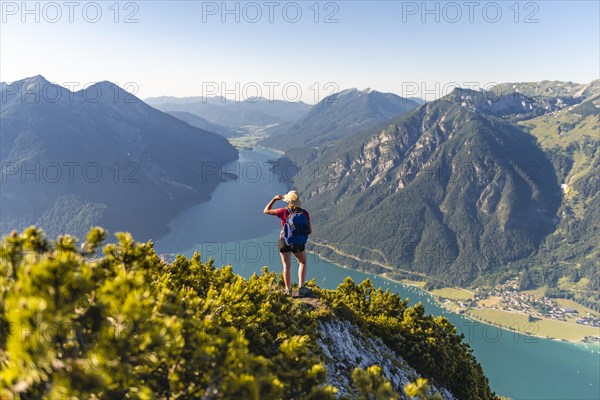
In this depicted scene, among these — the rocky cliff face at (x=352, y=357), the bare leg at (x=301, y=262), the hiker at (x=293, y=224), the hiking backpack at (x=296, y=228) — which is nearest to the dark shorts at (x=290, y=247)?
the hiker at (x=293, y=224)

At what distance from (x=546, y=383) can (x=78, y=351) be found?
795ft

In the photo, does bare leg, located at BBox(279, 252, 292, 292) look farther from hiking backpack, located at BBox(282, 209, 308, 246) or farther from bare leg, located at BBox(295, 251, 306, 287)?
hiking backpack, located at BBox(282, 209, 308, 246)

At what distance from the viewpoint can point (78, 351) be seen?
6742 millimetres

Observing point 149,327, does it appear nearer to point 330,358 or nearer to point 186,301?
point 186,301

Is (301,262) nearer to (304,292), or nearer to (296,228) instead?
(296,228)

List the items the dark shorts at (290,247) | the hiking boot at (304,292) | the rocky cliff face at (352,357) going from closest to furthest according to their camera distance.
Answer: the dark shorts at (290,247) → the rocky cliff face at (352,357) → the hiking boot at (304,292)

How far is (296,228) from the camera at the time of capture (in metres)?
17.3

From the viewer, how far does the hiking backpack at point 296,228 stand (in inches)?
681

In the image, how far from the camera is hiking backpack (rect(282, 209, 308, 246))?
17.3m

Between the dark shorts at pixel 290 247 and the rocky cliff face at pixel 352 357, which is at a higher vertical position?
the dark shorts at pixel 290 247

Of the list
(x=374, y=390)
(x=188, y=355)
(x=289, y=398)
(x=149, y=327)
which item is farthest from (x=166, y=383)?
(x=374, y=390)

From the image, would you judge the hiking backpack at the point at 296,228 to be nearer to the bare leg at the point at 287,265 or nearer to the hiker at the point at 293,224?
the hiker at the point at 293,224

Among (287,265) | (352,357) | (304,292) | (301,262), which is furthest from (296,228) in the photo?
(352,357)

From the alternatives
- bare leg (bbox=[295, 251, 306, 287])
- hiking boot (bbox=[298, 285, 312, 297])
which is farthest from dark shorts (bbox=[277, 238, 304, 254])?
hiking boot (bbox=[298, 285, 312, 297])
